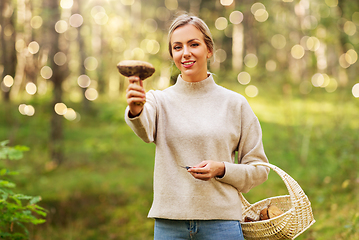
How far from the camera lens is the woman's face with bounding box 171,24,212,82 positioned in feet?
6.50

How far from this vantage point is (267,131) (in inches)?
425

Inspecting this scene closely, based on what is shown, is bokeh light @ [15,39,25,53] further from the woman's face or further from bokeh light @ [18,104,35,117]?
the woman's face

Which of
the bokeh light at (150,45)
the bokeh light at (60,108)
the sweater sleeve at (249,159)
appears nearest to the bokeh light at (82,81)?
the bokeh light at (150,45)

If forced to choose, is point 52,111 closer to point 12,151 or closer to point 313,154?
point 12,151

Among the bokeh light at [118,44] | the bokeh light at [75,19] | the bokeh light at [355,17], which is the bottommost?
the bokeh light at [355,17]

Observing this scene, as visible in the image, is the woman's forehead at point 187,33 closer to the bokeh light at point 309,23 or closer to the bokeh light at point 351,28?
the bokeh light at point 309,23

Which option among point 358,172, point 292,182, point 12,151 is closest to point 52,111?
point 12,151

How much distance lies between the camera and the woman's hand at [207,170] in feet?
5.72

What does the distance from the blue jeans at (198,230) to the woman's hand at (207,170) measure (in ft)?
0.97

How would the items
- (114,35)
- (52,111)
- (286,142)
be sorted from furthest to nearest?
(114,35)
(286,142)
(52,111)

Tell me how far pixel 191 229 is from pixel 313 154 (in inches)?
261

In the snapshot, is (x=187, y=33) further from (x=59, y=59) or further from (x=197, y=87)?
(x=59, y=59)

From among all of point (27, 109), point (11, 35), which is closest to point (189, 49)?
point (27, 109)

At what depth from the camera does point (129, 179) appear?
7.70m
